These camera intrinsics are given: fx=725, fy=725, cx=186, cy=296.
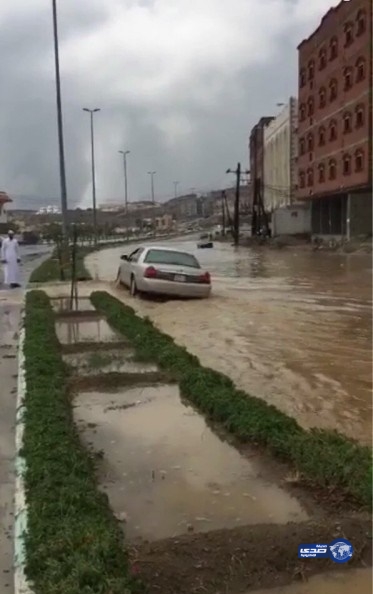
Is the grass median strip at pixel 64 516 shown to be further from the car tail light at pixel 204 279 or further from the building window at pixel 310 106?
the building window at pixel 310 106

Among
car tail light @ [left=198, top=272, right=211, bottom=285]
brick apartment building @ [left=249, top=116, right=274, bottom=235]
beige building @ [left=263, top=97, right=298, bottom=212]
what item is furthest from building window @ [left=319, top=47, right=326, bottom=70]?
car tail light @ [left=198, top=272, right=211, bottom=285]

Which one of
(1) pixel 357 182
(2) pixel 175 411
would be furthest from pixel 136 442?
(1) pixel 357 182

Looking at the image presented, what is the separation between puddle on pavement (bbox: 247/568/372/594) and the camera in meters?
3.58

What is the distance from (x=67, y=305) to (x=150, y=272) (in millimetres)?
2396

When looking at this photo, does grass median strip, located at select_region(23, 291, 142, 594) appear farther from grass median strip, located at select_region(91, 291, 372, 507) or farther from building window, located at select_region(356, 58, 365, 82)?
building window, located at select_region(356, 58, 365, 82)

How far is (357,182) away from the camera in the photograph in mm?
46125

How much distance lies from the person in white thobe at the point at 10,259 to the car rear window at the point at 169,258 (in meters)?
4.81

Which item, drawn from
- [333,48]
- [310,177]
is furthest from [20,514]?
[310,177]

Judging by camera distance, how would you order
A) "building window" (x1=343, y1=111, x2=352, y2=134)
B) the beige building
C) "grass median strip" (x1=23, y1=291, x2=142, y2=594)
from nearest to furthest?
"grass median strip" (x1=23, y1=291, x2=142, y2=594)
"building window" (x1=343, y1=111, x2=352, y2=134)
the beige building

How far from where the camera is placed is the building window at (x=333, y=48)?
50.0 m

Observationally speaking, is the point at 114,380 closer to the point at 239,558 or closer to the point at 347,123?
the point at 239,558

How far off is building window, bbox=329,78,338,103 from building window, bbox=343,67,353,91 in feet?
6.09

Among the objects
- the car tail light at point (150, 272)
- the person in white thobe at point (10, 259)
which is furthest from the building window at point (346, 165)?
the car tail light at point (150, 272)

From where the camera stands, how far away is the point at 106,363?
362 inches
